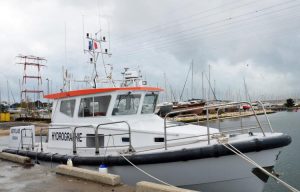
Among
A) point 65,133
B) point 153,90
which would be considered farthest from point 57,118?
point 153,90

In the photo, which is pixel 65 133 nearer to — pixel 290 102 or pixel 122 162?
pixel 122 162

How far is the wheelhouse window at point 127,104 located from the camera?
9.75 meters

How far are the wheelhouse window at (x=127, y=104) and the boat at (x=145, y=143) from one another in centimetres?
3

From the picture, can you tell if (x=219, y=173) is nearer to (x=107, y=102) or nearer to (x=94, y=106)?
(x=107, y=102)

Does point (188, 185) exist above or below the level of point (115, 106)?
below

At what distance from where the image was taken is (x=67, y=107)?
10.7m

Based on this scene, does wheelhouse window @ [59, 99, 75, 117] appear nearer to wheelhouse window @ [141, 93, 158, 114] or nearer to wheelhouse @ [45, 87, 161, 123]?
wheelhouse @ [45, 87, 161, 123]

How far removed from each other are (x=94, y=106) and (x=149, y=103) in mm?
1606

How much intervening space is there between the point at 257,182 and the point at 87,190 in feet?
11.7

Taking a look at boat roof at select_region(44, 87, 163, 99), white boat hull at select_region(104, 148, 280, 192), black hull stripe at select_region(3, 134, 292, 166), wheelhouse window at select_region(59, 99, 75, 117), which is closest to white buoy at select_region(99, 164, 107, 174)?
black hull stripe at select_region(3, 134, 292, 166)

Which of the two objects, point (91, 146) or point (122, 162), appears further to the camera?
point (91, 146)

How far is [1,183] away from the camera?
8000mm

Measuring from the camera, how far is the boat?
24.2ft

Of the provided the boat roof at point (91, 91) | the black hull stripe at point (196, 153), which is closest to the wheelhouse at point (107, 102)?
the boat roof at point (91, 91)
